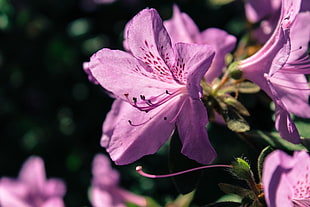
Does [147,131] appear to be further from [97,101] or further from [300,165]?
[97,101]

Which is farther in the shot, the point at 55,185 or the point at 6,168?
the point at 6,168

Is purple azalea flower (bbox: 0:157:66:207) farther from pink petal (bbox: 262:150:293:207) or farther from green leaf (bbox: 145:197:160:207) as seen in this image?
pink petal (bbox: 262:150:293:207)

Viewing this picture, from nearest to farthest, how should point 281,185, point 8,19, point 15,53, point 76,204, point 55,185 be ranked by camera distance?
point 281,185 < point 55,185 < point 76,204 < point 8,19 < point 15,53

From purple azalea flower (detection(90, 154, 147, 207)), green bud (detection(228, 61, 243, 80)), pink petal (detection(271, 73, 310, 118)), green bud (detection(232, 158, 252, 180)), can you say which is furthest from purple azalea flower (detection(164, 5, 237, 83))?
purple azalea flower (detection(90, 154, 147, 207))

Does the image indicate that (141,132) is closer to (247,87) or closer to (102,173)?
(247,87)

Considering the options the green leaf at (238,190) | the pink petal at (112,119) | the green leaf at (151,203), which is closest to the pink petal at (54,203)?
the green leaf at (151,203)

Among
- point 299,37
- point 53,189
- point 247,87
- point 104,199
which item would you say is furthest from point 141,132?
point 53,189

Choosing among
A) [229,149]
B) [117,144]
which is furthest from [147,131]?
[229,149]

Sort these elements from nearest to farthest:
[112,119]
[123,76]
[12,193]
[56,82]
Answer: [123,76], [112,119], [12,193], [56,82]

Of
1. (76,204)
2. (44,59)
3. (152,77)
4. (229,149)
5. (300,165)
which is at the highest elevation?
(152,77)
